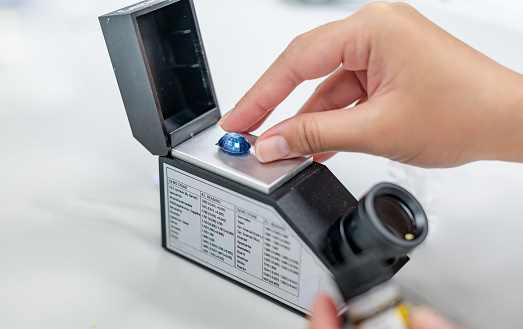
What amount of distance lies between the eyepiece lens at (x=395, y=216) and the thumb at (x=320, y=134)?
0.30 ft

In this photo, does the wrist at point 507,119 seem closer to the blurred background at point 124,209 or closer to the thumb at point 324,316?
the blurred background at point 124,209

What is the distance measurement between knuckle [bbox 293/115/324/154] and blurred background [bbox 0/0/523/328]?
9.1 inches

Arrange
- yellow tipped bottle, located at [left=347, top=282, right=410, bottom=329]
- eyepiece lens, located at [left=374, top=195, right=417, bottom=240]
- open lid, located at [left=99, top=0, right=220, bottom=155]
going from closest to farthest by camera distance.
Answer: yellow tipped bottle, located at [left=347, top=282, right=410, bottom=329] → eyepiece lens, located at [left=374, top=195, right=417, bottom=240] → open lid, located at [left=99, top=0, right=220, bottom=155]

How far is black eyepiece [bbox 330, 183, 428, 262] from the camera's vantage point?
660mm

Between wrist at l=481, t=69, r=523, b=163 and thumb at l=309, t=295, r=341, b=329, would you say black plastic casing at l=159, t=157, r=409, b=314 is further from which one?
wrist at l=481, t=69, r=523, b=163

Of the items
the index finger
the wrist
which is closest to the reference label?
the index finger

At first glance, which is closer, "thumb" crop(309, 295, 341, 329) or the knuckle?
"thumb" crop(309, 295, 341, 329)

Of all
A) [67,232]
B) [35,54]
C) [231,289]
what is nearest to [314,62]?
[231,289]

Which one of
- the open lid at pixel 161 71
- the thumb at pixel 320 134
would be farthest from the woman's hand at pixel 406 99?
the open lid at pixel 161 71

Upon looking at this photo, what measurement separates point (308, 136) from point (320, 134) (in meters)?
0.02

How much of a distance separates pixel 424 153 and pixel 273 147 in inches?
7.9

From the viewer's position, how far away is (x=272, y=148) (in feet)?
2.62

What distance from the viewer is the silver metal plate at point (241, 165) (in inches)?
30.8

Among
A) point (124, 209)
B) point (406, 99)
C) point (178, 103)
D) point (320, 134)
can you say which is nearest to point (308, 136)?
point (320, 134)
